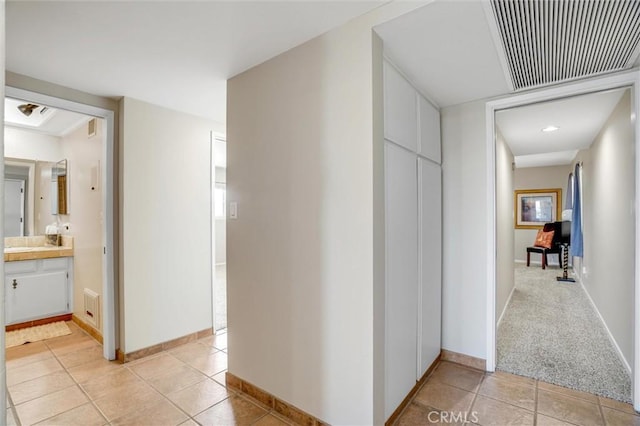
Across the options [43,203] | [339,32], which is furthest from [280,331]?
[43,203]

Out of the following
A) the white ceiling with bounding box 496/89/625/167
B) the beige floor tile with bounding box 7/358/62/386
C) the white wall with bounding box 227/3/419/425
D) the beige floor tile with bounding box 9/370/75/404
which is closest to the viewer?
the white wall with bounding box 227/3/419/425

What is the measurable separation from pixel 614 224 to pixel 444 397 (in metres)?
2.30

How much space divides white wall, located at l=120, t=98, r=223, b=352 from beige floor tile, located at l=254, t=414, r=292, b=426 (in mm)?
1443

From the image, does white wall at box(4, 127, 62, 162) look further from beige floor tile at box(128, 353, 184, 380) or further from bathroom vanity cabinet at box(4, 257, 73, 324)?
beige floor tile at box(128, 353, 184, 380)

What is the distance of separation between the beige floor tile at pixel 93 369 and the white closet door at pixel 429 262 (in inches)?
95.5

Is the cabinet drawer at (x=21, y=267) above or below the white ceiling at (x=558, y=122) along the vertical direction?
below

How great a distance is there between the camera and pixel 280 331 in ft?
6.34

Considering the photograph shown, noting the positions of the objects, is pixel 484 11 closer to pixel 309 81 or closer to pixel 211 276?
pixel 309 81

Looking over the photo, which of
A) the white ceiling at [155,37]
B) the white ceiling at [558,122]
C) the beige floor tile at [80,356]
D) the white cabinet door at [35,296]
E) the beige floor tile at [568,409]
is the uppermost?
the white ceiling at [155,37]

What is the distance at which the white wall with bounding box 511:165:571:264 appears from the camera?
7.19 metres

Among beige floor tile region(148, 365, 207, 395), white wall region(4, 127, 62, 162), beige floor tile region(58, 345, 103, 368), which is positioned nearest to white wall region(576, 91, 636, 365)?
beige floor tile region(148, 365, 207, 395)

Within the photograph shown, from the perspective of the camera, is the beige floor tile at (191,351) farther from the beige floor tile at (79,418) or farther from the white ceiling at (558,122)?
the white ceiling at (558,122)

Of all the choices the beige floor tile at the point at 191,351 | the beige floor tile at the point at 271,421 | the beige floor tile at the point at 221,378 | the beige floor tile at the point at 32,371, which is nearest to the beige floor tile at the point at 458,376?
the beige floor tile at the point at 271,421

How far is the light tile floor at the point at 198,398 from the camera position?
1.86 meters
